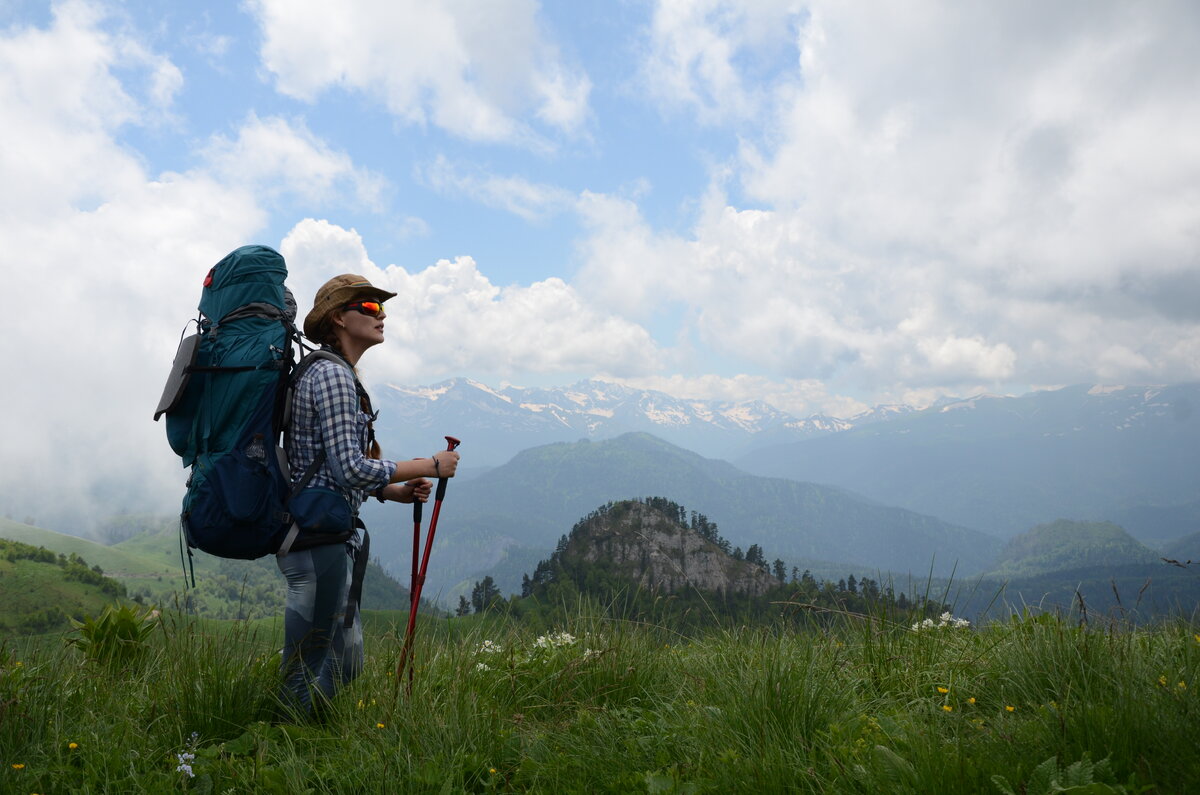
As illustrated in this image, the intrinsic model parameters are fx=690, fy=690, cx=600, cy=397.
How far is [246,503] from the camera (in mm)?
4125

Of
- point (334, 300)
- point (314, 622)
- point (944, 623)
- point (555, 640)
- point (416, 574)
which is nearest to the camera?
point (314, 622)

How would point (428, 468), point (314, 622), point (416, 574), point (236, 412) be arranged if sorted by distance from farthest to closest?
point (416, 574) < point (428, 468) < point (314, 622) < point (236, 412)

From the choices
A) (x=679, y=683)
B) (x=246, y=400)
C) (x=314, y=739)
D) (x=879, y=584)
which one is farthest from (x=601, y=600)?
(x=246, y=400)

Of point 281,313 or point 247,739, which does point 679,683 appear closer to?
point 247,739

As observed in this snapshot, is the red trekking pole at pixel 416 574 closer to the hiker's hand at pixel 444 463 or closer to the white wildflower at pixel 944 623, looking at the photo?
the hiker's hand at pixel 444 463

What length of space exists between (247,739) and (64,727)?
1.03 metres

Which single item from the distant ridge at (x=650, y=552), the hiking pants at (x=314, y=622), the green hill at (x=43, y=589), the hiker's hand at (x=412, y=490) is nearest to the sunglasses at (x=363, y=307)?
the hiker's hand at (x=412, y=490)

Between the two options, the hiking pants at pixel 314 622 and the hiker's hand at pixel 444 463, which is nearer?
the hiking pants at pixel 314 622

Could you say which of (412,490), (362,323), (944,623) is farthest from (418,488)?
(944,623)

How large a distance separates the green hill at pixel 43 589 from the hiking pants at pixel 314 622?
433ft

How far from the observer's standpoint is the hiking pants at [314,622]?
4.38 meters

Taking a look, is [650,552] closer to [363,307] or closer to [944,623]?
[944,623]

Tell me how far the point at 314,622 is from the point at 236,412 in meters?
1.43

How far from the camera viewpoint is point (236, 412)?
14.1ft
